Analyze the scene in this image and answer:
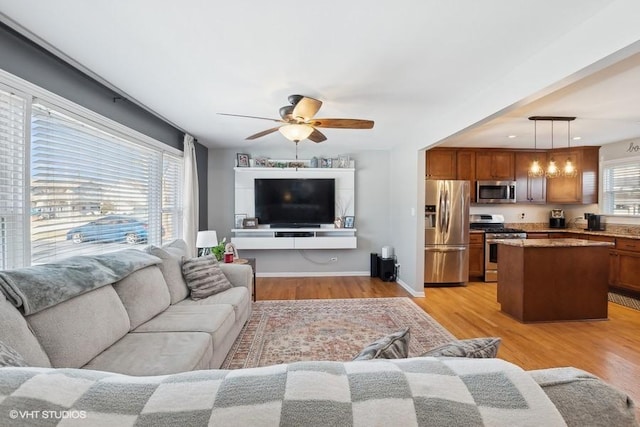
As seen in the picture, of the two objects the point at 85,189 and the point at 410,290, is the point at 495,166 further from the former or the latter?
the point at 85,189

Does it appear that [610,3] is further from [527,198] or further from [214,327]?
[527,198]

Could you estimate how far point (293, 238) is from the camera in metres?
5.02

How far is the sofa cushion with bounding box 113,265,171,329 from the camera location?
2.06m

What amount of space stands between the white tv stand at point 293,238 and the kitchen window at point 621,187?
4.30 m

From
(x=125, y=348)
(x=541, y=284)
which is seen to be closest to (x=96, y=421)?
(x=125, y=348)

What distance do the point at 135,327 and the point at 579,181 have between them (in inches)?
264

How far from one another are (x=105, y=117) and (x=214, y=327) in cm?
212

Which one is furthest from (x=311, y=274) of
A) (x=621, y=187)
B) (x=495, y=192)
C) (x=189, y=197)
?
(x=621, y=187)

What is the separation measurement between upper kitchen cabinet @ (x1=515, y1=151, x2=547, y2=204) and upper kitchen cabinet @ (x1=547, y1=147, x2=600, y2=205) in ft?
0.57

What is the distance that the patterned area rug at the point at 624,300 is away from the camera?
3.75 metres

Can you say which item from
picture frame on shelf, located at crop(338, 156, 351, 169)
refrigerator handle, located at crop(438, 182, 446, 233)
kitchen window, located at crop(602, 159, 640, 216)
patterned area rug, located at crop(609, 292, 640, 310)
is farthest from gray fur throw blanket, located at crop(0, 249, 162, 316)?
kitchen window, located at crop(602, 159, 640, 216)

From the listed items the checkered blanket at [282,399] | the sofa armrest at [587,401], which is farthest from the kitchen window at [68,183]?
the sofa armrest at [587,401]

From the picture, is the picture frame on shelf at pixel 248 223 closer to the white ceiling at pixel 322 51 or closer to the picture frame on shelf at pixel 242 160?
the picture frame on shelf at pixel 242 160

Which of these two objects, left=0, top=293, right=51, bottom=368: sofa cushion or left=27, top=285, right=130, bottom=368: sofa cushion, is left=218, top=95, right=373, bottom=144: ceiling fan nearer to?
left=27, top=285, right=130, bottom=368: sofa cushion
